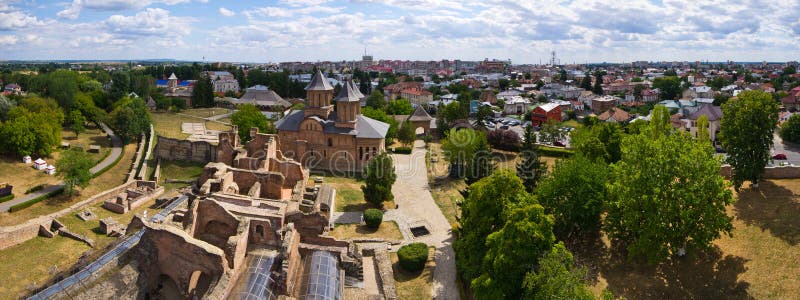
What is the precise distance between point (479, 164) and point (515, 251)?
22606 mm

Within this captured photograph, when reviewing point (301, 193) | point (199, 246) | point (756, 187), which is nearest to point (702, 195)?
point (756, 187)

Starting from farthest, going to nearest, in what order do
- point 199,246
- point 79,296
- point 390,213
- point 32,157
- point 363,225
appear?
point 32,157, point 390,213, point 363,225, point 199,246, point 79,296

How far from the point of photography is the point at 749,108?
2938 cm

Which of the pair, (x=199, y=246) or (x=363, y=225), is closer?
(x=199, y=246)

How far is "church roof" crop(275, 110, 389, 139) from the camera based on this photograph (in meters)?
50.6

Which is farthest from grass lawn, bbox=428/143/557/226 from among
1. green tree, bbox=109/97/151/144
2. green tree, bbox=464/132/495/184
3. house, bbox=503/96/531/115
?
house, bbox=503/96/531/115

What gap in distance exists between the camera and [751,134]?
29359mm

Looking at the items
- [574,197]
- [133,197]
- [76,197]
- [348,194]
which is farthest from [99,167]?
[574,197]

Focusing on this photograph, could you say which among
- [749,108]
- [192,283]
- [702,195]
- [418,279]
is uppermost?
[749,108]

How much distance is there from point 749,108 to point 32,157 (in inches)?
2522

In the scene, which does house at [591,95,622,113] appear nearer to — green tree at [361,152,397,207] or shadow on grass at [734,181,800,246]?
shadow on grass at [734,181,800,246]

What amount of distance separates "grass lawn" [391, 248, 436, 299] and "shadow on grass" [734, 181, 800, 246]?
60.4 feet

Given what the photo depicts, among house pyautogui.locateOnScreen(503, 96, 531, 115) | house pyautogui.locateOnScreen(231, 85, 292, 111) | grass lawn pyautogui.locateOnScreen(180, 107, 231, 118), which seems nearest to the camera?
grass lawn pyautogui.locateOnScreen(180, 107, 231, 118)

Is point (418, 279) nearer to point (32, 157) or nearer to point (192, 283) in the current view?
point (192, 283)
